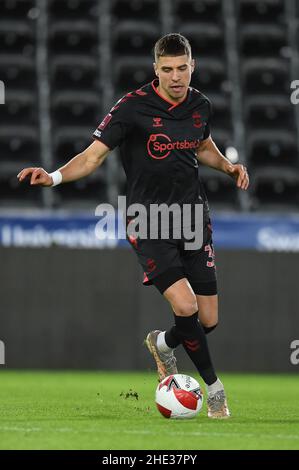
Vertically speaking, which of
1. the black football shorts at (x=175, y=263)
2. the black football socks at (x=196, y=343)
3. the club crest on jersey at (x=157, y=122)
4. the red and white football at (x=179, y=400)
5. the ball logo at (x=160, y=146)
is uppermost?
the club crest on jersey at (x=157, y=122)

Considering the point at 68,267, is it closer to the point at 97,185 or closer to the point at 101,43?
the point at 97,185

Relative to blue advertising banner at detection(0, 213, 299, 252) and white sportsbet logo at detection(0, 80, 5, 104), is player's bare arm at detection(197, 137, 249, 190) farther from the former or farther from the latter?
white sportsbet logo at detection(0, 80, 5, 104)

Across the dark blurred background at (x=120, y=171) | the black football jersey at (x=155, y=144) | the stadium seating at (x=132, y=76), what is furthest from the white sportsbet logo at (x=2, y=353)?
the black football jersey at (x=155, y=144)

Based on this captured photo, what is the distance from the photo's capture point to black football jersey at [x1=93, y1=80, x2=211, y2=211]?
277 inches

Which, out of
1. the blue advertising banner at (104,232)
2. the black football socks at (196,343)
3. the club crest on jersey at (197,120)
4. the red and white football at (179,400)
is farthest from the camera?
the blue advertising banner at (104,232)

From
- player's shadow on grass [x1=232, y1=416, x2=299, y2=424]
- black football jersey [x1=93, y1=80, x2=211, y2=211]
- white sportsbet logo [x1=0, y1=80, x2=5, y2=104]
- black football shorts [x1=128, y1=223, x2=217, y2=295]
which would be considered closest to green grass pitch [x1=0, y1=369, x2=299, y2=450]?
player's shadow on grass [x1=232, y1=416, x2=299, y2=424]

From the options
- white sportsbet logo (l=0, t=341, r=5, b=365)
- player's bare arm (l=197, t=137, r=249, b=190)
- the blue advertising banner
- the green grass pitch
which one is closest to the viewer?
the green grass pitch

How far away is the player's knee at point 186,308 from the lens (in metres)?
6.85

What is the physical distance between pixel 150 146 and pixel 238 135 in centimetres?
950

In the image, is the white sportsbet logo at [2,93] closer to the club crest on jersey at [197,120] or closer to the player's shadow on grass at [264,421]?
the club crest on jersey at [197,120]

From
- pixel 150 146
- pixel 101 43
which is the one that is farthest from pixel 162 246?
pixel 101 43

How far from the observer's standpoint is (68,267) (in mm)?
12961

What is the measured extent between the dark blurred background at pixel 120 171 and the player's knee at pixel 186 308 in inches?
235

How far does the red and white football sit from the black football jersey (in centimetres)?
109
